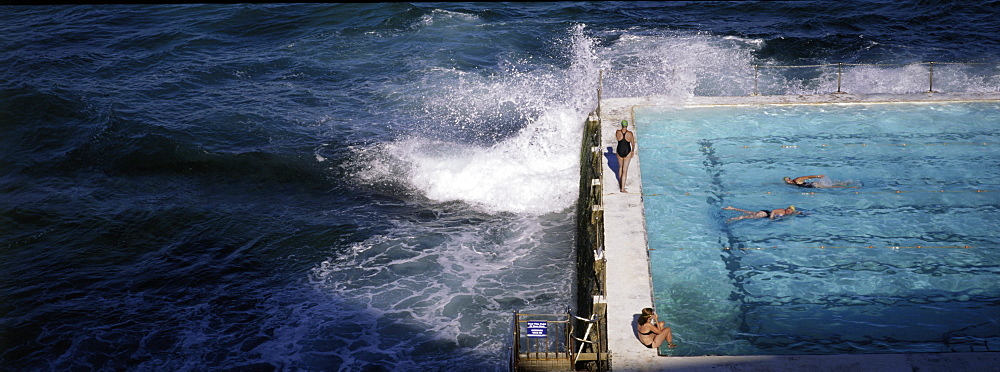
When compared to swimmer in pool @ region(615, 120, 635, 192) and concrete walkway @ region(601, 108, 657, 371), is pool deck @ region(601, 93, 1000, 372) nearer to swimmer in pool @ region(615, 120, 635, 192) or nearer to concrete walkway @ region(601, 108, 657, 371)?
concrete walkway @ region(601, 108, 657, 371)

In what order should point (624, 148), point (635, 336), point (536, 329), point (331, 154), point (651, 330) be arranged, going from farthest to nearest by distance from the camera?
point (331, 154), point (624, 148), point (635, 336), point (651, 330), point (536, 329)

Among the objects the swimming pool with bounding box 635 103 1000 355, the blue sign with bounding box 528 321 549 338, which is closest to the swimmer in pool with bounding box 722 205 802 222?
the swimming pool with bounding box 635 103 1000 355

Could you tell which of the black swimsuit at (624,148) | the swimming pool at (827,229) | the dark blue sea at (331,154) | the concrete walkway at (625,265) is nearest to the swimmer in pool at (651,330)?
the concrete walkway at (625,265)

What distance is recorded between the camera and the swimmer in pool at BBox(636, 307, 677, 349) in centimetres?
867

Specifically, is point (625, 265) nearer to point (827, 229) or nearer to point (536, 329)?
point (536, 329)

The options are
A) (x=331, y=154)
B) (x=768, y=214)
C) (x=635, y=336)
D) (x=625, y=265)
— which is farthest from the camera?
(x=331, y=154)

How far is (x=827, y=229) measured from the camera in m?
12.0

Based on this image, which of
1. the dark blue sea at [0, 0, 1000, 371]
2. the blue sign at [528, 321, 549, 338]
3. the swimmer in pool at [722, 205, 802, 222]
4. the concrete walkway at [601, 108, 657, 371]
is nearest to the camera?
the blue sign at [528, 321, 549, 338]

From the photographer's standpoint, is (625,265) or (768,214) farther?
(768,214)

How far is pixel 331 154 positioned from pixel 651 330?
12097mm

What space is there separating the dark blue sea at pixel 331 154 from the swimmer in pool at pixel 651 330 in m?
3.32

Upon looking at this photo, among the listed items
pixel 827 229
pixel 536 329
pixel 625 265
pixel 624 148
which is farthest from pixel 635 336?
pixel 827 229

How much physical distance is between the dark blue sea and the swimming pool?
236 centimetres

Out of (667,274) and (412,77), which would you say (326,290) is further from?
(412,77)
